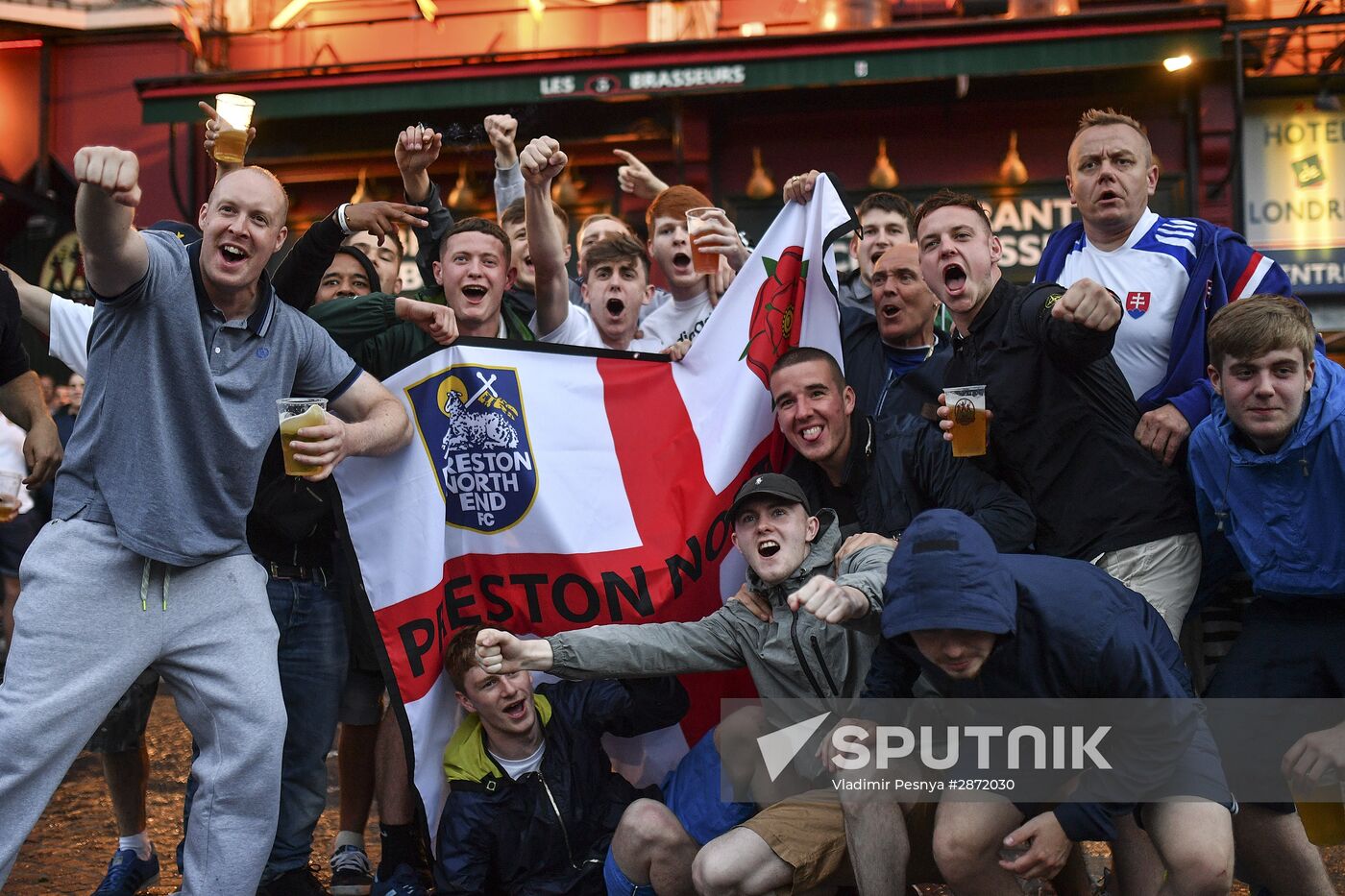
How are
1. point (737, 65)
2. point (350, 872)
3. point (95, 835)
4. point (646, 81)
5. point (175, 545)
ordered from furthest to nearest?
1. point (646, 81)
2. point (737, 65)
3. point (95, 835)
4. point (350, 872)
5. point (175, 545)

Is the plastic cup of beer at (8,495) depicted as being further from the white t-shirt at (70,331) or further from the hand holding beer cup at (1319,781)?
the hand holding beer cup at (1319,781)

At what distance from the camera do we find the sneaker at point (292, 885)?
4531mm

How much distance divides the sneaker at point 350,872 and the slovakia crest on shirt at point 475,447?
129 cm

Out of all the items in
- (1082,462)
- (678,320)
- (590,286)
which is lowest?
(1082,462)

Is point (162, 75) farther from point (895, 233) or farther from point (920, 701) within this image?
point (920, 701)

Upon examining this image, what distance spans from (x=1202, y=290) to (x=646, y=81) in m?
7.52

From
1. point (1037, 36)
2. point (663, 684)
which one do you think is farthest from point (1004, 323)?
point (1037, 36)

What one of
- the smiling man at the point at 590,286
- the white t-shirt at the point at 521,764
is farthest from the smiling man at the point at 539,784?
the smiling man at the point at 590,286

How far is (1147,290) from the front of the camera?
4.49 metres

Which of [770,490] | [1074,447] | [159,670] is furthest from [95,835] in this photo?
[1074,447]

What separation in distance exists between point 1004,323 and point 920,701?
1259 millimetres

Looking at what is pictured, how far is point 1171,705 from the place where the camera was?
355 cm

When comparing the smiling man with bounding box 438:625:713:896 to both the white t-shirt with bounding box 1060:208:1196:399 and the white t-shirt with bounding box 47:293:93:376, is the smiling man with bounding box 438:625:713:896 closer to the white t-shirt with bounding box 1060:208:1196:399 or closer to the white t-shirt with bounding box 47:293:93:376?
the white t-shirt with bounding box 47:293:93:376

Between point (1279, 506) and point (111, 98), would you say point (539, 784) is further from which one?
point (111, 98)
